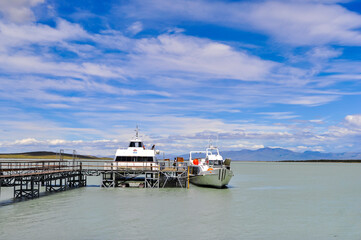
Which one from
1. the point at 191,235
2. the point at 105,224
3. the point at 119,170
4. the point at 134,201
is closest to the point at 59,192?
the point at 119,170

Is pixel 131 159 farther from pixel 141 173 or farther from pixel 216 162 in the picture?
pixel 216 162

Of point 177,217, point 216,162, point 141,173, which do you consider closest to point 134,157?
point 141,173

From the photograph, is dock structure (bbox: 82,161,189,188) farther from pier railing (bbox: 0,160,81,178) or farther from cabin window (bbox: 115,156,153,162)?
pier railing (bbox: 0,160,81,178)

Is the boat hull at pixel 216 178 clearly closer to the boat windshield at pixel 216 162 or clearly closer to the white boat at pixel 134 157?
the boat windshield at pixel 216 162

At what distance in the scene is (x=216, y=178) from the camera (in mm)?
42562

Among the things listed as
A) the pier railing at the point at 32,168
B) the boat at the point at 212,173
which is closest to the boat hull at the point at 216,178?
the boat at the point at 212,173

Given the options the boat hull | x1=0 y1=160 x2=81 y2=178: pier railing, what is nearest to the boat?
the boat hull

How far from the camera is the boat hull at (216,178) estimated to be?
42.1 meters

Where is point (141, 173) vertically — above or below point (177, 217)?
above

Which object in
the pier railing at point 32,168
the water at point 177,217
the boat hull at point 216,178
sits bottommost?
the water at point 177,217

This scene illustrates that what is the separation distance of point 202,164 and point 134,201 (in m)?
16.6

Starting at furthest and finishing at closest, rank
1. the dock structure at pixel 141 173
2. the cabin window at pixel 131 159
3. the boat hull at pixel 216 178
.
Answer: the cabin window at pixel 131 159 → the dock structure at pixel 141 173 → the boat hull at pixel 216 178

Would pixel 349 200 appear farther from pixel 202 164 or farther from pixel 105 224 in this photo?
pixel 105 224

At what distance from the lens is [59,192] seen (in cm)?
3994
